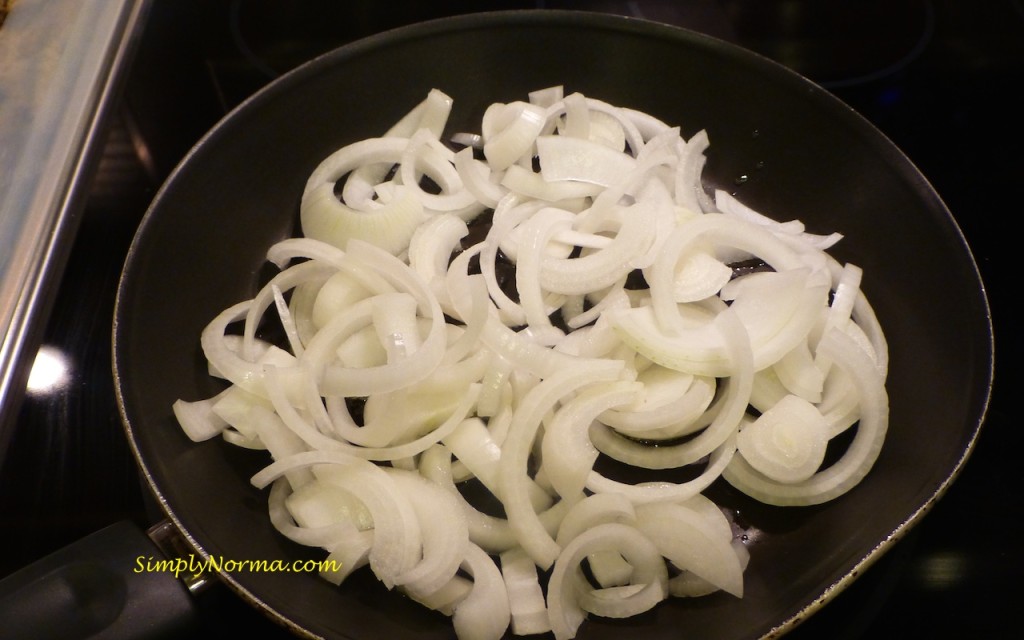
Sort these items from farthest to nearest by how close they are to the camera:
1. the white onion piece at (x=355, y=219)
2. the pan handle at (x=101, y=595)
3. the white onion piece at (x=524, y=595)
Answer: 1. the white onion piece at (x=355, y=219)
2. the white onion piece at (x=524, y=595)
3. the pan handle at (x=101, y=595)

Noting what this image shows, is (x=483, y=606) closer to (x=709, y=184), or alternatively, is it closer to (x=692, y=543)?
(x=692, y=543)

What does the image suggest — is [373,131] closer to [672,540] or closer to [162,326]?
[162,326]

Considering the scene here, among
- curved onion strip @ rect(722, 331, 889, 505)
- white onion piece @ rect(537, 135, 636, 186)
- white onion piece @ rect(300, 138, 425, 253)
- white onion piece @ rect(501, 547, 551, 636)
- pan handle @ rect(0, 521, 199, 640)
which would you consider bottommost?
white onion piece @ rect(501, 547, 551, 636)

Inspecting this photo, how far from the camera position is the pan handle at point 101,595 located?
2.54 feet

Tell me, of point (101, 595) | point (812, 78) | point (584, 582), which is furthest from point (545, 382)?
point (812, 78)

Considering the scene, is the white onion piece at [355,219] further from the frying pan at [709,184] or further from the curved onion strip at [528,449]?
the curved onion strip at [528,449]

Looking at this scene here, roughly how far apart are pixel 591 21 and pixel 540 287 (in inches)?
21.9

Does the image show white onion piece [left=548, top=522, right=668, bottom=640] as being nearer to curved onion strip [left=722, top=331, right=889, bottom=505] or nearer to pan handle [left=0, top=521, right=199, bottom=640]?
curved onion strip [left=722, top=331, right=889, bottom=505]

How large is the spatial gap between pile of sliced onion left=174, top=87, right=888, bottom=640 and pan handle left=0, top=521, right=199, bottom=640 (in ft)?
0.50

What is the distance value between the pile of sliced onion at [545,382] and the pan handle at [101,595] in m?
0.15

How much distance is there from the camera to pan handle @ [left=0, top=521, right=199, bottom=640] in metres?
0.77

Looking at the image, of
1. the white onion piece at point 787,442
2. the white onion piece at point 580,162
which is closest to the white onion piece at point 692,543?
the white onion piece at point 787,442

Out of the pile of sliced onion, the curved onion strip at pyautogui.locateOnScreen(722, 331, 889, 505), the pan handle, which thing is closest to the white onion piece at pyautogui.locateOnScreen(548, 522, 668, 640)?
the pile of sliced onion

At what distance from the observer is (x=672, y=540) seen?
2.95ft
